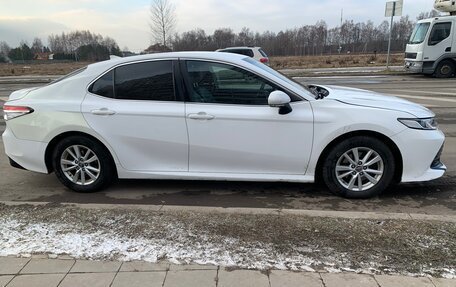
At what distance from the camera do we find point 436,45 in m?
18.8

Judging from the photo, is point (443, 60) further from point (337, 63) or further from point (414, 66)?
point (337, 63)

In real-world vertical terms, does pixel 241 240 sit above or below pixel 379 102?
below

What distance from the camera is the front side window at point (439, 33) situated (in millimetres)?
18531

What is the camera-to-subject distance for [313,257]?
9.79 ft

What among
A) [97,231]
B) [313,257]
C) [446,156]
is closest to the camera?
[313,257]

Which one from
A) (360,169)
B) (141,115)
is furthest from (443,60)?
(141,115)

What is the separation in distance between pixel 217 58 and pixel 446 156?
12.5 ft

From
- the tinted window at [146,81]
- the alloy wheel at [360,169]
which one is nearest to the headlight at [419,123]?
the alloy wheel at [360,169]

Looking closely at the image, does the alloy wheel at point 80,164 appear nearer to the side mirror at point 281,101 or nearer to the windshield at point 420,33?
the side mirror at point 281,101

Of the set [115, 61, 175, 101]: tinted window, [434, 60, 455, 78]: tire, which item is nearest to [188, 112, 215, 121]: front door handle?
[115, 61, 175, 101]: tinted window

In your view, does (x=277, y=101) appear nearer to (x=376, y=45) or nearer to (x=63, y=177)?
(x=63, y=177)

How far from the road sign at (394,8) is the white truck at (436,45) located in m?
1.82

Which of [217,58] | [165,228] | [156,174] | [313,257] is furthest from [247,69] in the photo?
[313,257]

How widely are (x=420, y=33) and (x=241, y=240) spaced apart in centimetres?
1917
